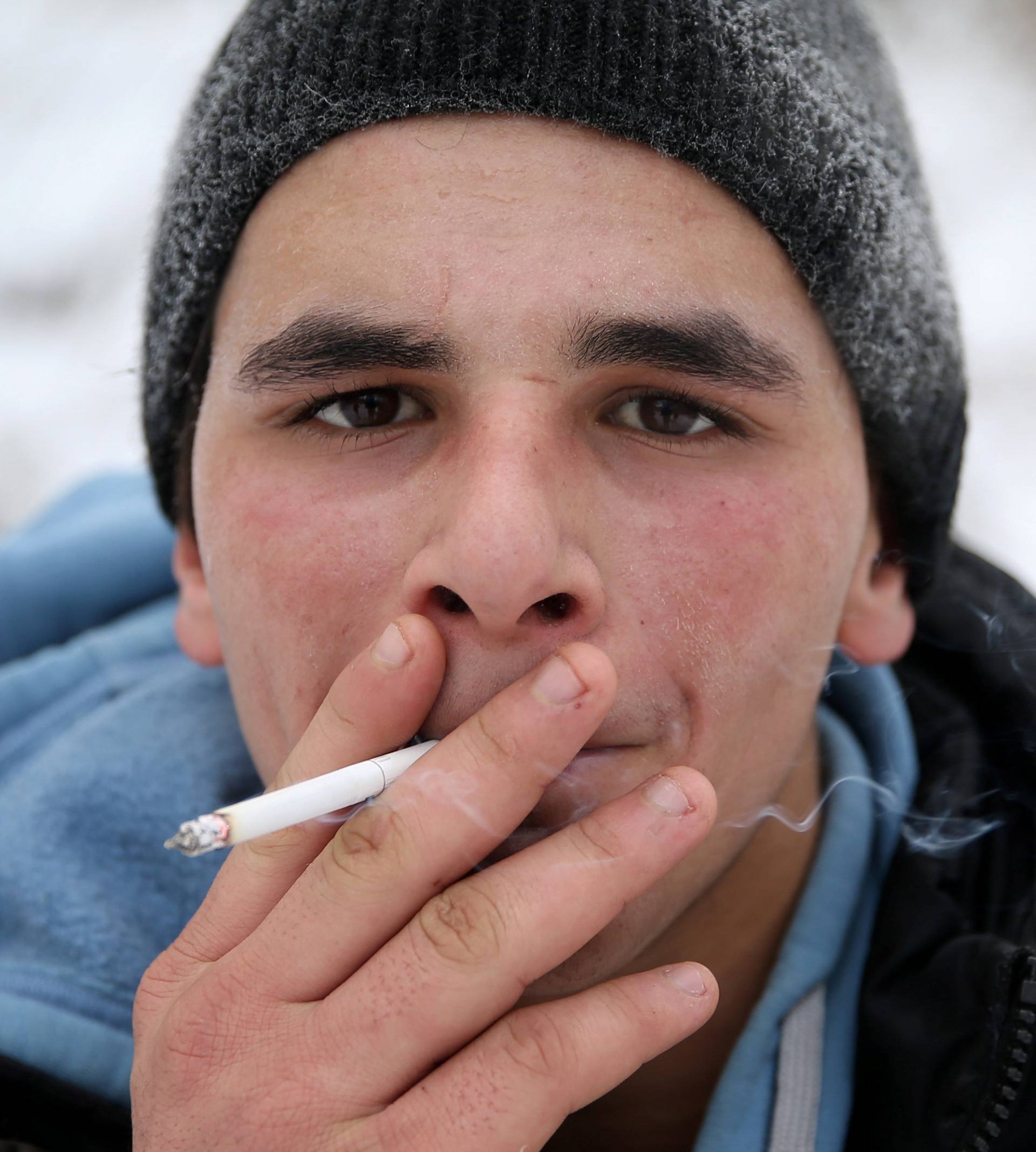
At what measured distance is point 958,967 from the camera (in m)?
1.54

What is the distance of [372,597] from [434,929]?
0.42 m

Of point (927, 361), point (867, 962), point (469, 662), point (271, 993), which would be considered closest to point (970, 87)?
point (927, 361)

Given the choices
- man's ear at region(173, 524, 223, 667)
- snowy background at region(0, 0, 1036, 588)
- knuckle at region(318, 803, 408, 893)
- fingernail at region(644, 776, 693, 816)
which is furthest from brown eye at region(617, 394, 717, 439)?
snowy background at region(0, 0, 1036, 588)

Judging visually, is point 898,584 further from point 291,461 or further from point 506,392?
point 291,461

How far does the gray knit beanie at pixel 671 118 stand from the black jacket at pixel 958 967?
39 cm

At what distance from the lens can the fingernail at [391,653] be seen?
117cm

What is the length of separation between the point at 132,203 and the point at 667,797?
4.43 m

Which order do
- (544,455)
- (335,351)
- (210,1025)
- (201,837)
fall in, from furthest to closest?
(335,351)
(544,455)
(210,1025)
(201,837)

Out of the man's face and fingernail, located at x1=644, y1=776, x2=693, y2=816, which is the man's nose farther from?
fingernail, located at x1=644, y1=776, x2=693, y2=816

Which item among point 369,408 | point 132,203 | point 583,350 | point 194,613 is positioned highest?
point 583,350

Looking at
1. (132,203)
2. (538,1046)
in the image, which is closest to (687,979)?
(538,1046)

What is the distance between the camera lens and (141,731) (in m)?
2.22

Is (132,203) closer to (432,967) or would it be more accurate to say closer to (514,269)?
(514,269)

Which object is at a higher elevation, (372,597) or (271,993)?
(372,597)
